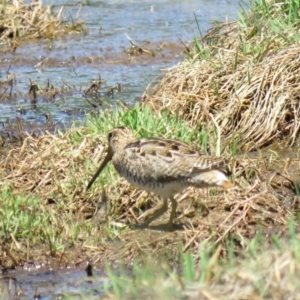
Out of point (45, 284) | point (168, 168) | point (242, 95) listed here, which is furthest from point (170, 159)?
point (242, 95)

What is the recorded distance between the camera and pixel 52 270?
6.46 meters

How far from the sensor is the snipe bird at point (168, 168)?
21.2 feet

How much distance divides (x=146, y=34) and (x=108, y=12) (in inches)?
44.9

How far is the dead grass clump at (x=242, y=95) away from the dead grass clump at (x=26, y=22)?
3.52 meters

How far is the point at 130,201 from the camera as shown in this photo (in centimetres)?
707

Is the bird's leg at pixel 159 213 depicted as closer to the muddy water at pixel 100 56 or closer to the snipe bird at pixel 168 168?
the snipe bird at pixel 168 168

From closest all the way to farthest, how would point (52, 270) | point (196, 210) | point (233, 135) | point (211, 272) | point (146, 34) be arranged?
point (211, 272) → point (52, 270) → point (196, 210) → point (233, 135) → point (146, 34)

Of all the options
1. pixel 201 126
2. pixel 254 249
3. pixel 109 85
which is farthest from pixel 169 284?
pixel 109 85

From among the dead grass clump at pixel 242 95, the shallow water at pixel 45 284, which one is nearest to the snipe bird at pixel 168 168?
the shallow water at pixel 45 284

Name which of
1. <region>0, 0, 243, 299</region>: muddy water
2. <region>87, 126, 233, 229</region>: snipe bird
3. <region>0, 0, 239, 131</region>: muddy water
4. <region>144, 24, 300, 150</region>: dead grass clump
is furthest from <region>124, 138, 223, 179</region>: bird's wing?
<region>0, 0, 239, 131</region>: muddy water

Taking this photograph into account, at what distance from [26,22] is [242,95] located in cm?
452

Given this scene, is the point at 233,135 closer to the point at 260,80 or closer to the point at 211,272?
the point at 260,80

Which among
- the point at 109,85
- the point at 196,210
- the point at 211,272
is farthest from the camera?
the point at 109,85

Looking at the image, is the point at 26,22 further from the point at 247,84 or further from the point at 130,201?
the point at 130,201
